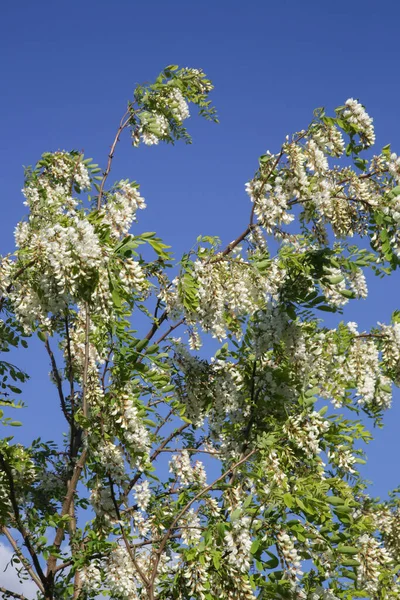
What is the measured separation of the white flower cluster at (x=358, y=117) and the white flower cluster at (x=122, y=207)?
2129mm

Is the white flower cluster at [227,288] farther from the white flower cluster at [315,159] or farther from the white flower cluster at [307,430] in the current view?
the white flower cluster at [307,430]

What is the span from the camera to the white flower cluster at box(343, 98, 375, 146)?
6918 mm

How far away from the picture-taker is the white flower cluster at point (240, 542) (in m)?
5.41

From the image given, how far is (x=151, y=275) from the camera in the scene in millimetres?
7344

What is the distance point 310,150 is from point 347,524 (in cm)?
324

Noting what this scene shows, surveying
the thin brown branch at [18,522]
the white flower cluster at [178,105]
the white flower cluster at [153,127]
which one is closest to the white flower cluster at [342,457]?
the thin brown branch at [18,522]

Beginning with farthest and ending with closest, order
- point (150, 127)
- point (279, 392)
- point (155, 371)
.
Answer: point (150, 127) < point (279, 392) < point (155, 371)

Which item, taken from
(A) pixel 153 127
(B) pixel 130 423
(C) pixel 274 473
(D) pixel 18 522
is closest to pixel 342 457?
(C) pixel 274 473

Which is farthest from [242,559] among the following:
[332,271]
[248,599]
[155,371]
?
[332,271]

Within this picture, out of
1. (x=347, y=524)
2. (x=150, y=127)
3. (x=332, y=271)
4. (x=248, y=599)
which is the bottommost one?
(x=248, y=599)

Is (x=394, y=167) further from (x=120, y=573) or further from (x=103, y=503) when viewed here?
(x=120, y=573)

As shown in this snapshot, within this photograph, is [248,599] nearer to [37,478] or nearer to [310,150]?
[37,478]

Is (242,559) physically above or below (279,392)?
below

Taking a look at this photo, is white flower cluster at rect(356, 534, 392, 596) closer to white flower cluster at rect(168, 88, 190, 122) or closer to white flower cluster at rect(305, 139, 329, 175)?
white flower cluster at rect(305, 139, 329, 175)
